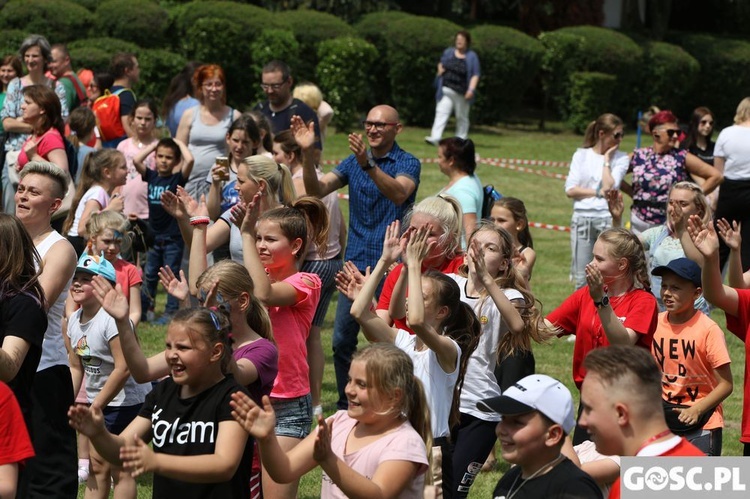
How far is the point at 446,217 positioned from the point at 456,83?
1673 centimetres

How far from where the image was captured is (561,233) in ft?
57.4

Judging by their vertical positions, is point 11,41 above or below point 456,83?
above

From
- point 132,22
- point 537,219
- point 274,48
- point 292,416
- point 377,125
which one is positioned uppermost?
point 377,125

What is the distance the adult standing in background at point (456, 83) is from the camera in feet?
75.7

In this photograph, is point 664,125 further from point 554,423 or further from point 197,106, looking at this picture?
point 554,423

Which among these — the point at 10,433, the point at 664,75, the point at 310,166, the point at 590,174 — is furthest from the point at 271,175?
the point at 664,75

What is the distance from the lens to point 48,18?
79.8ft

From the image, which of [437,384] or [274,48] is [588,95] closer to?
[274,48]

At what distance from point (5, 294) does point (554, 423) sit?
8.21 feet

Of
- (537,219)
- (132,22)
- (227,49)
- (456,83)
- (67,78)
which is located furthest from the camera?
(227,49)

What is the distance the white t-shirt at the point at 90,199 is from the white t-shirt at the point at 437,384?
5.04 m

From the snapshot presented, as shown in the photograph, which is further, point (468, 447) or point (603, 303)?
point (468, 447)

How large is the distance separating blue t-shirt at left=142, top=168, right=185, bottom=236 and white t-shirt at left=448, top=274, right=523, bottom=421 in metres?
5.41

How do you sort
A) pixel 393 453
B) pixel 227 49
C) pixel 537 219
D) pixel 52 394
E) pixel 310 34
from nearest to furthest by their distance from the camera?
pixel 393 453 → pixel 52 394 → pixel 537 219 → pixel 227 49 → pixel 310 34
